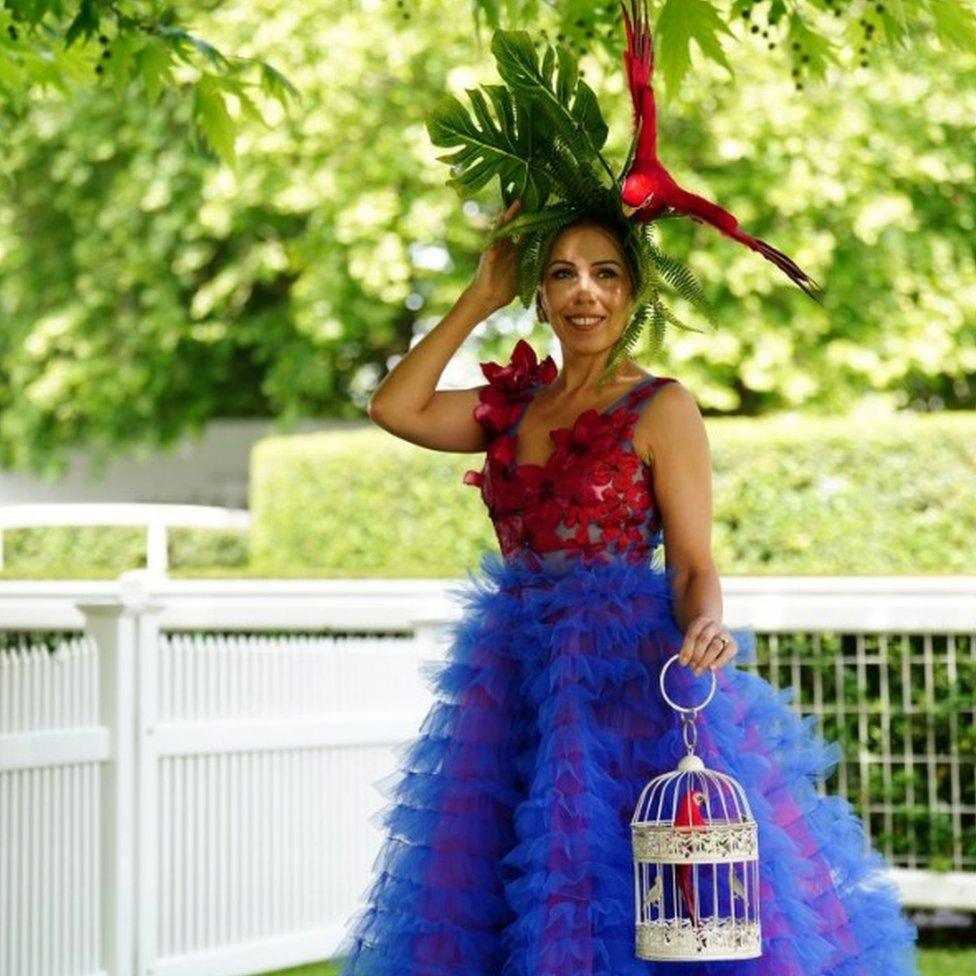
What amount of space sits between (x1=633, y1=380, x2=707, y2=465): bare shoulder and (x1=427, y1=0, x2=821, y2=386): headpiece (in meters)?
0.10

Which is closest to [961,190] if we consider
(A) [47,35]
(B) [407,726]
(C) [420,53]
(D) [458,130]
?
(C) [420,53]

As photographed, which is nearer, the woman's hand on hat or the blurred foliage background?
the woman's hand on hat

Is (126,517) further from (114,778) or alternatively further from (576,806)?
(576,806)

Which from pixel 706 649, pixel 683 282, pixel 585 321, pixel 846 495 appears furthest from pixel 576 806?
pixel 846 495

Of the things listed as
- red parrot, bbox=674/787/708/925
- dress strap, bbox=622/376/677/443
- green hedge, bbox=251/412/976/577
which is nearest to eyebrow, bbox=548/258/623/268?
dress strap, bbox=622/376/677/443

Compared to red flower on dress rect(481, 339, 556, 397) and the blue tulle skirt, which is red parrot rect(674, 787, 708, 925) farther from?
red flower on dress rect(481, 339, 556, 397)

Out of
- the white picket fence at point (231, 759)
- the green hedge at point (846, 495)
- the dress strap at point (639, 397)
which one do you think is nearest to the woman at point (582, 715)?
the dress strap at point (639, 397)

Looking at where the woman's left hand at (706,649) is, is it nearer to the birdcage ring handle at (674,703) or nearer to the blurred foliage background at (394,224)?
the birdcage ring handle at (674,703)

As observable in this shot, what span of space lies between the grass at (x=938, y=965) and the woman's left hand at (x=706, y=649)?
327 centimetres

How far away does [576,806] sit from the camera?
2818 millimetres

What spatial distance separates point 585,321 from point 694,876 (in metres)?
0.86

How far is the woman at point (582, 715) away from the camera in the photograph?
2.82 meters

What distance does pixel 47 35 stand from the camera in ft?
16.5

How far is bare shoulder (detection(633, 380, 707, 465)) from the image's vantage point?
2.99 m
